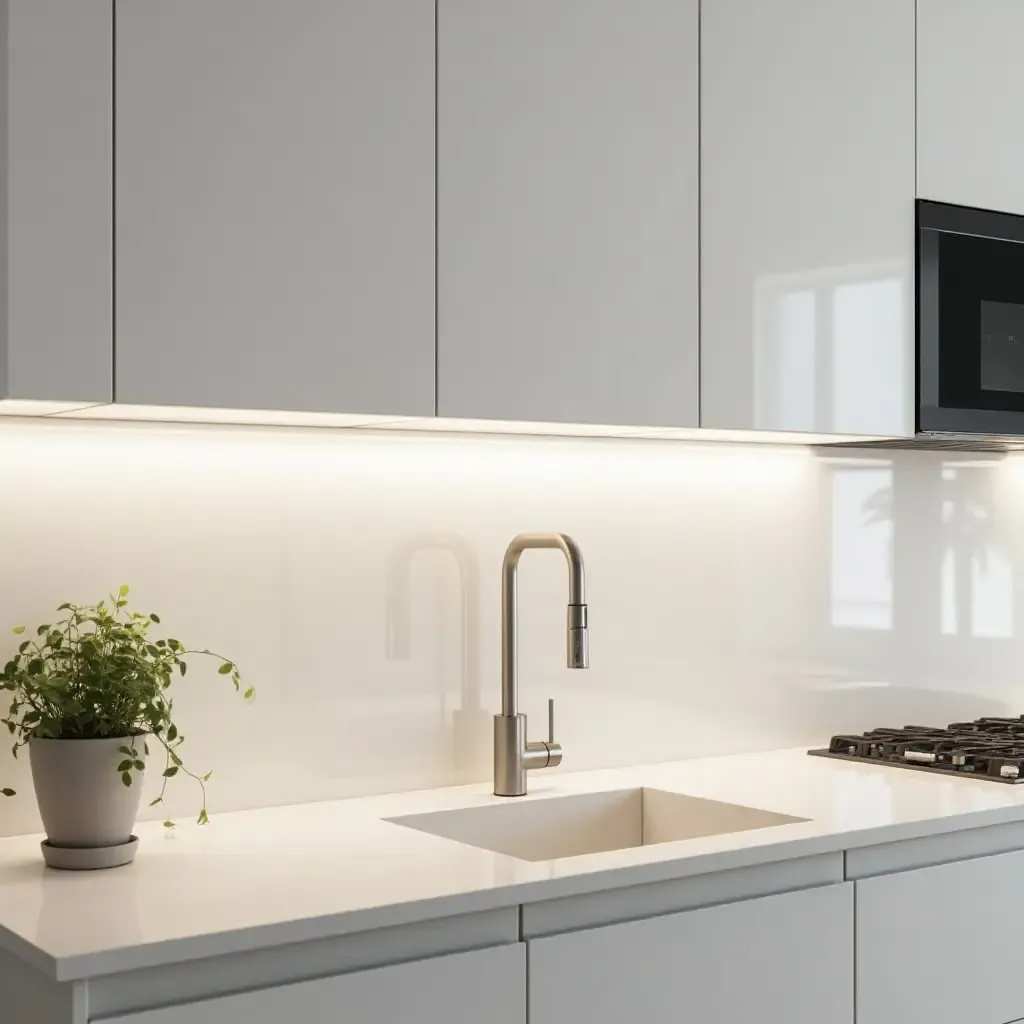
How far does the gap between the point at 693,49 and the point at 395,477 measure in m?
0.83

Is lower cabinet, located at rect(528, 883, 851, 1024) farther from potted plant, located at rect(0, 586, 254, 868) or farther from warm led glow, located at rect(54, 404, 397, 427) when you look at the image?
warm led glow, located at rect(54, 404, 397, 427)

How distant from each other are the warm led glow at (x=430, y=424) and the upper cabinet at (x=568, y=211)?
0.07 meters

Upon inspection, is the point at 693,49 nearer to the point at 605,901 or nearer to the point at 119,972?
the point at 605,901

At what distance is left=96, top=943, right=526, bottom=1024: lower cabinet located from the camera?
59.7 inches

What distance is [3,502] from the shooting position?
6.63 feet

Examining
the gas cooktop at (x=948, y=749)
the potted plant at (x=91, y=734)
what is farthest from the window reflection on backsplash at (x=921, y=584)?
the potted plant at (x=91, y=734)

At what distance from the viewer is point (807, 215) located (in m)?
2.42

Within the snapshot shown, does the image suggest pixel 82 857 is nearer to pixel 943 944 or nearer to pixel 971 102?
pixel 943 944

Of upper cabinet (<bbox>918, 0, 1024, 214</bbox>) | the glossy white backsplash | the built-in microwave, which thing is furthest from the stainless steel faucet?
upper cabinet (<bbox>918, 0, 1024, 214</bbox>)

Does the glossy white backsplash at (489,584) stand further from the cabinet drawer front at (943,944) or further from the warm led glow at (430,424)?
the cabinet drawer front at (943,944)

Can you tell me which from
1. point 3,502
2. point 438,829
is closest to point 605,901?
point 438,829

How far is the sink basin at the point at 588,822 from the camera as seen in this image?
7.32ft

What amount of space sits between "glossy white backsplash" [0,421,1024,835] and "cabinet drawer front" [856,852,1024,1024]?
64 cm

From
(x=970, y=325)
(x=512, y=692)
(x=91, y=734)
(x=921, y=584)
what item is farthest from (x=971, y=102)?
(x=91, y=734)
